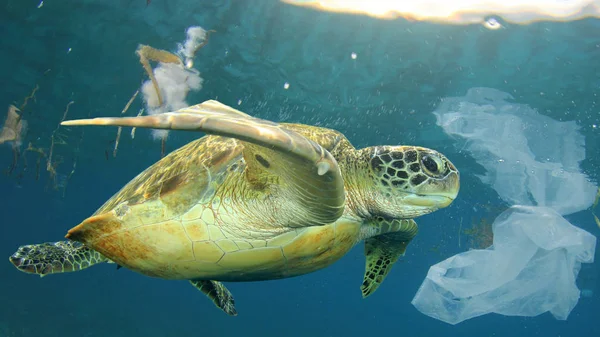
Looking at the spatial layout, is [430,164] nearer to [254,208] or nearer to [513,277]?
[254,208]

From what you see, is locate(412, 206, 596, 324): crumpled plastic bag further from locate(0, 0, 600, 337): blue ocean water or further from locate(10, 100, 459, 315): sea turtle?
locate(10, 100, 459, 315): sea turtle

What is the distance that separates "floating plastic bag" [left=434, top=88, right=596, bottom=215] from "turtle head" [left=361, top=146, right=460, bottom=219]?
6.53 m

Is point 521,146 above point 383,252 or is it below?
below

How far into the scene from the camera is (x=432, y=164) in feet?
7.59

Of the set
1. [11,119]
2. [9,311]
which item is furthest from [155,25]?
[9,311]

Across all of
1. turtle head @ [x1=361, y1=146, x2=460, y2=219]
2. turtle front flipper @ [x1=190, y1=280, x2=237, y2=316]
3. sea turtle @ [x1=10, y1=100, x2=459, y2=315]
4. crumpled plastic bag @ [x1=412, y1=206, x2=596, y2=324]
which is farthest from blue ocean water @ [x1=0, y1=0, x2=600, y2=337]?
turtle head @ [x1=361, y1=146, x2=460, y2=219]

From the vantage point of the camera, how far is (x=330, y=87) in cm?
914

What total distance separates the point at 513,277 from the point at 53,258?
7071 millimetres

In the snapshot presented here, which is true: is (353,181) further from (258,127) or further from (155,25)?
(155,25)

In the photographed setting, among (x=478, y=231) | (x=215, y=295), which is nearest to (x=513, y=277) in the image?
(x=215, y=295)

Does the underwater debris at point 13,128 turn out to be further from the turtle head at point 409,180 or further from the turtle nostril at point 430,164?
the turtle nostril at point 430,164

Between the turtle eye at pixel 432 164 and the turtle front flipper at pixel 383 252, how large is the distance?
97 centimetres

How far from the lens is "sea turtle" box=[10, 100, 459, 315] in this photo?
6.39ft

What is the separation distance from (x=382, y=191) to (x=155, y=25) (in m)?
Result: 7.13
